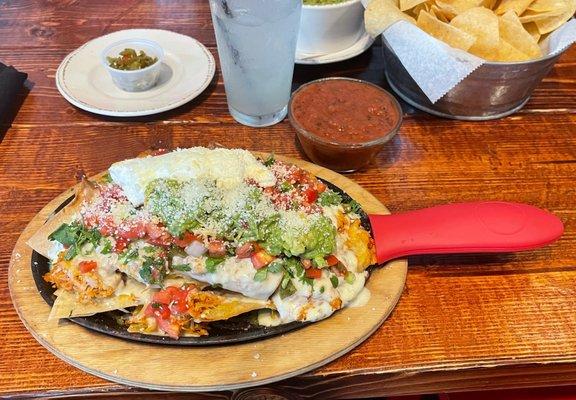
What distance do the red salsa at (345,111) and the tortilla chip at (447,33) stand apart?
30cm

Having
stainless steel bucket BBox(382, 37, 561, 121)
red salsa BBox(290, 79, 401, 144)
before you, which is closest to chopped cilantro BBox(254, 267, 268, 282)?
→ red salsa BBox(290, 79, 401, 144)

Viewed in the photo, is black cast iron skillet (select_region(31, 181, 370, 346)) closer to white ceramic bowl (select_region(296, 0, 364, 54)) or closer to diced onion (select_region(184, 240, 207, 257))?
diced onion (select_region(184, 240, 207, 257))

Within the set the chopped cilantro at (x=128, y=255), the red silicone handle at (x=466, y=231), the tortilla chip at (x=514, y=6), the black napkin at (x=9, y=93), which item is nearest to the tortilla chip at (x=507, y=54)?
the tortilla chip at (x=514, y=6)

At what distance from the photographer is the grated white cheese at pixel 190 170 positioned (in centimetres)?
127

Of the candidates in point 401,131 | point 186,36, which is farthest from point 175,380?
point 186,36

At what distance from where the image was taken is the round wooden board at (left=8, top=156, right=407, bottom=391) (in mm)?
1145

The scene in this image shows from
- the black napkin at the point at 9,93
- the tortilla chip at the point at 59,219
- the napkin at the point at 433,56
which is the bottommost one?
the black napkin at the point at 9,93

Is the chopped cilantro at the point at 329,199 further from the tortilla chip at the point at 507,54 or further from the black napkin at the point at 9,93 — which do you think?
the black napkin at the point at 9,93

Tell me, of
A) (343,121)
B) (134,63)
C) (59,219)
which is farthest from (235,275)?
(134,63)

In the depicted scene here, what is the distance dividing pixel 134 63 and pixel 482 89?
50.3 inches

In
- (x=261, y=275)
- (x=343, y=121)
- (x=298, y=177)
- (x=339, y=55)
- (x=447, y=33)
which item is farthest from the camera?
(x=339, y=55)

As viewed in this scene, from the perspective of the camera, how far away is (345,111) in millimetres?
1734

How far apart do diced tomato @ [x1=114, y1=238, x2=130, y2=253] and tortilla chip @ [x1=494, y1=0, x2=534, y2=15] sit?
1.64 meters

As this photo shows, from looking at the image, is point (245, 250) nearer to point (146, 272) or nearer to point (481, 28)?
point (146, 272)
